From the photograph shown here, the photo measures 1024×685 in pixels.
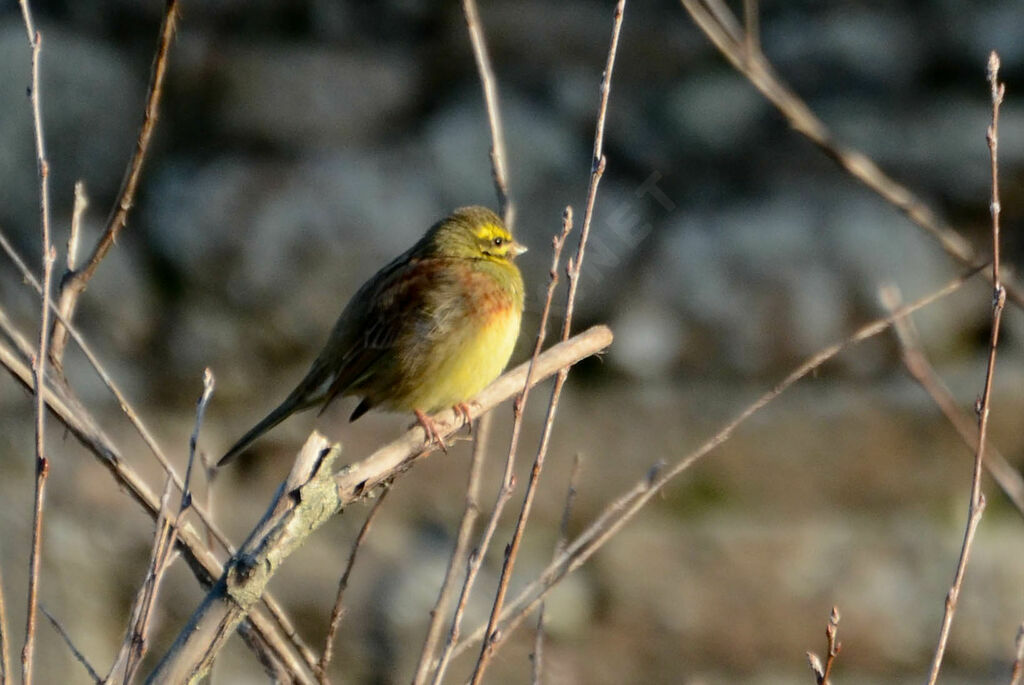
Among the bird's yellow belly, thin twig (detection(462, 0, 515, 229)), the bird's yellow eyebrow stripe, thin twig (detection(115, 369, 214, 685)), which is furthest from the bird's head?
thin twig (detection(115, 369, 214, 685))

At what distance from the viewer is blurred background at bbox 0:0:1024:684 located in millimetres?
4254

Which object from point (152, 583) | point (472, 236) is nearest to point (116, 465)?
point (152, 583)

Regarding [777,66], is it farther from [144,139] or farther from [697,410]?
[144,139]

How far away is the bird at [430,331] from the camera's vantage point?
3.61m

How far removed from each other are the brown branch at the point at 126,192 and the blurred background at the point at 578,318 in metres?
2.02

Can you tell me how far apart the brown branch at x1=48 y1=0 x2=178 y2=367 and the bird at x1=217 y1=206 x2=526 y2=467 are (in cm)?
135

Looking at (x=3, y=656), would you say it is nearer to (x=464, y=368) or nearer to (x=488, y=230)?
(x=464, y=368)

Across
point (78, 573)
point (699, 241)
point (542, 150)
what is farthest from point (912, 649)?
point (78, 573)

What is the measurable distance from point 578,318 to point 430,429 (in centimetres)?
131

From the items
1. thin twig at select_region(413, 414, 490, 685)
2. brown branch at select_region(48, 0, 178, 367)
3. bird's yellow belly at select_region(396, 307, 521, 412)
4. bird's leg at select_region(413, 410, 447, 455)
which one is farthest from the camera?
bird's yellow belly at select_region(396, 307, 521, 412)

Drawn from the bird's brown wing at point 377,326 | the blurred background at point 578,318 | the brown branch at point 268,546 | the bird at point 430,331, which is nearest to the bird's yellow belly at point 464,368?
the bird at point 430,331

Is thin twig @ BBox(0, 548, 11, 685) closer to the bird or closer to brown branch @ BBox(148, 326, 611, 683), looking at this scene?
brown branch @ BBox(148, 326, 611, 683)

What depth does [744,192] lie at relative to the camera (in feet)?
14.1

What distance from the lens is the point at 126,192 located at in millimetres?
2131
